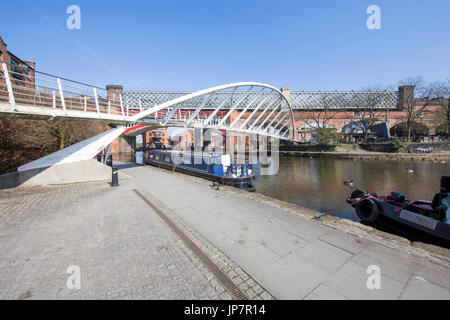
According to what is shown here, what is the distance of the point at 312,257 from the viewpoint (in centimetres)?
348

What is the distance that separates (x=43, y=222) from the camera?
499cm

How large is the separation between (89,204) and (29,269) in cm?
370

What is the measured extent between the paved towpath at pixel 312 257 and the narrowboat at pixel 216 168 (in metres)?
5.70

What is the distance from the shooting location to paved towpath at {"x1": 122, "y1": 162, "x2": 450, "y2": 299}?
272 cm

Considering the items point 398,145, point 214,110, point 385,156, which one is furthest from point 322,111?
point 214,110

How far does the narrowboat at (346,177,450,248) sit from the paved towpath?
6.77 feet

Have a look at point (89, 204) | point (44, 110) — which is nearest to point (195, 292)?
point (89, 204)

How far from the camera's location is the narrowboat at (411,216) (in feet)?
15.9

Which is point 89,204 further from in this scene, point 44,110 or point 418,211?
point 418,211

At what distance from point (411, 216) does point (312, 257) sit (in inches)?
172

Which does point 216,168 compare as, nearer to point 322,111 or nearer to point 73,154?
point 73,154

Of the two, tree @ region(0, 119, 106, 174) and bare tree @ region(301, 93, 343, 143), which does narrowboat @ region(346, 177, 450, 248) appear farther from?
bare tree @ region(301, 93, 343, 143)

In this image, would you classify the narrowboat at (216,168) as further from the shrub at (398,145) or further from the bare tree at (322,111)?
the bare tree at (322,111)

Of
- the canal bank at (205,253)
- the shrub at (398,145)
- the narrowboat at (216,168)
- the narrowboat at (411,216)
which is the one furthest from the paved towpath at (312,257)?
the shrub at (398,145)
